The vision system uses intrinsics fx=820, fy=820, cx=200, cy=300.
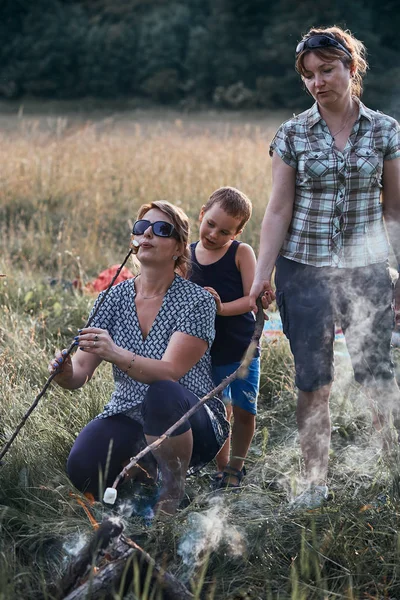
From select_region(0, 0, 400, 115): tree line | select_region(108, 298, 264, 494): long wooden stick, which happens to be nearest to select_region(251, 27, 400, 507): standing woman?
select_region(108, 298, 264, 494): long wooden stick

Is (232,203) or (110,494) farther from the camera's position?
(232,203)

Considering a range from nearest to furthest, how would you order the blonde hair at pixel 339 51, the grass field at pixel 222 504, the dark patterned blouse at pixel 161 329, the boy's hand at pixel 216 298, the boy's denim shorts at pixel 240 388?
the grass field at pixel 222 504 → the blonde hair at pixel 339 51 → the dark patterned blouse at pixel 161 329 → the boy's hand at pixel 216 298 → the boy's denim shorts at pixel 240 388

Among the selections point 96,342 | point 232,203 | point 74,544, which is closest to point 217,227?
point 232,203

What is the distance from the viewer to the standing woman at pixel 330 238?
297 cm

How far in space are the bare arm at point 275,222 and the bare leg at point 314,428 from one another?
42 cm

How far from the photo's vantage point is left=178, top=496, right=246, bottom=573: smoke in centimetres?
264

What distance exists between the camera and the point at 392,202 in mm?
3100

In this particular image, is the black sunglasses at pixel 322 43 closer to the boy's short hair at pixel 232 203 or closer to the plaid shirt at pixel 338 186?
the plaid shirt at pixel 338 186

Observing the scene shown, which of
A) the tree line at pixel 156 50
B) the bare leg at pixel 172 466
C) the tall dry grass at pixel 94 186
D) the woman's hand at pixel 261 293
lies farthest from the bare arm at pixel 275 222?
the tree line at pixel 156 50

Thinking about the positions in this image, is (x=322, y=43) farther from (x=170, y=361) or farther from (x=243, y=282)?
(x=170, y=361)

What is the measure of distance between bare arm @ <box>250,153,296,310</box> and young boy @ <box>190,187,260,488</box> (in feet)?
0.76

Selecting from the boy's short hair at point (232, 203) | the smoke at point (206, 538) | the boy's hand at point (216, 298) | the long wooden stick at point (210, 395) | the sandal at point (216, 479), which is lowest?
the sandal at point (216, 479)

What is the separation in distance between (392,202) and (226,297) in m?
0.76

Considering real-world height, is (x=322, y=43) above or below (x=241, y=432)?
above
